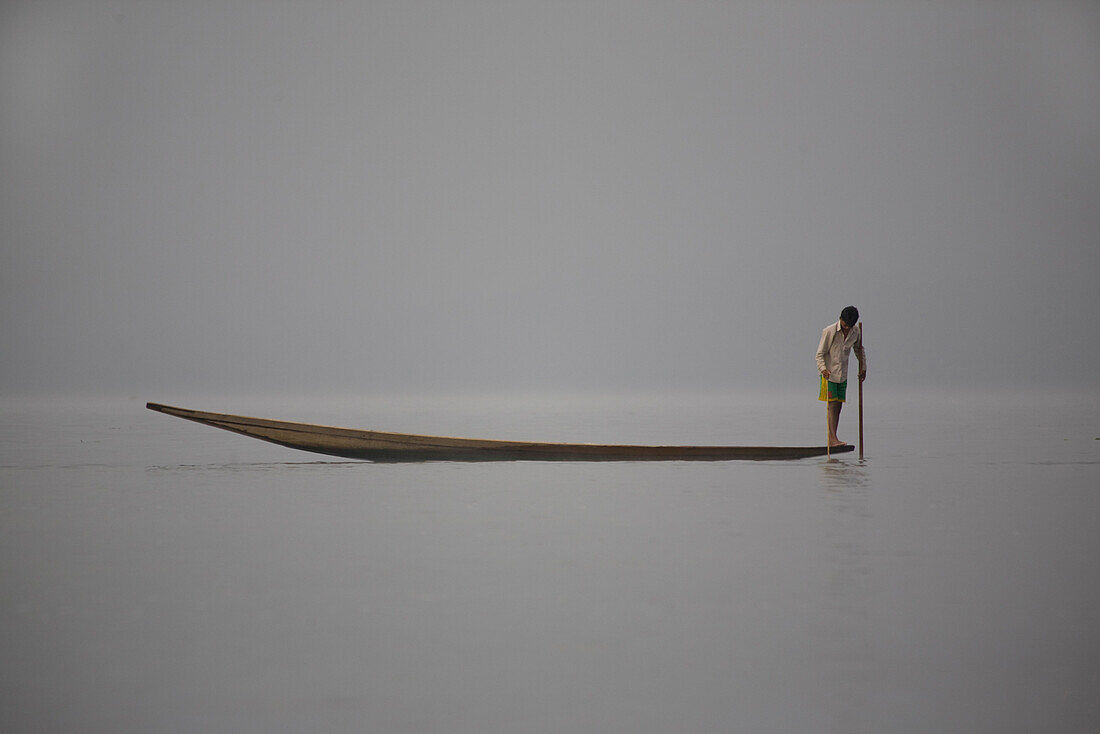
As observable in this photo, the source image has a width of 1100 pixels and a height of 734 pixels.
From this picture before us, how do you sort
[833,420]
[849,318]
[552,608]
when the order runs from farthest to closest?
[833,420]
[849,318]
[552,608]

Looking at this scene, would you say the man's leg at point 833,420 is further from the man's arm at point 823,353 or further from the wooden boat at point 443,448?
the man's arm at point 823,353

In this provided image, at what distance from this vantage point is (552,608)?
4996 millimetres

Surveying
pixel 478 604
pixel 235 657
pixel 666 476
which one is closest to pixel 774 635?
pixel 478 604

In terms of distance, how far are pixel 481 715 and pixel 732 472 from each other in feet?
28.4

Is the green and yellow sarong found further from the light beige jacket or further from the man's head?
the man's head

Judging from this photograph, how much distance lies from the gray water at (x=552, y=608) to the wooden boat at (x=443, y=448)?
2153mm

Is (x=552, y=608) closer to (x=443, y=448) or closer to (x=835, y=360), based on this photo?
(x=443, y=448)

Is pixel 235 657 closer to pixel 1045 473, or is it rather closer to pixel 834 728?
pixel 834 728

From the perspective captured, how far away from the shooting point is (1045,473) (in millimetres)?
11352

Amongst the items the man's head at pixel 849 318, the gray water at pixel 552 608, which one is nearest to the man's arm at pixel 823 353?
the man's head at pixel 849 318

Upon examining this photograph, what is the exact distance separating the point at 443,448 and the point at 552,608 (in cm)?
796

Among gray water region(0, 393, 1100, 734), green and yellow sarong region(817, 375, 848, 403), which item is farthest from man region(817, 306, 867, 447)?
gray water region(0, 393, 1100, 734)

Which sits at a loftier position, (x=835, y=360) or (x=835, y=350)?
(x=835, y=350)

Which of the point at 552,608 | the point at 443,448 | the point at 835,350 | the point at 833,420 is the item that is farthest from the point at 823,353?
the point at 552,608
